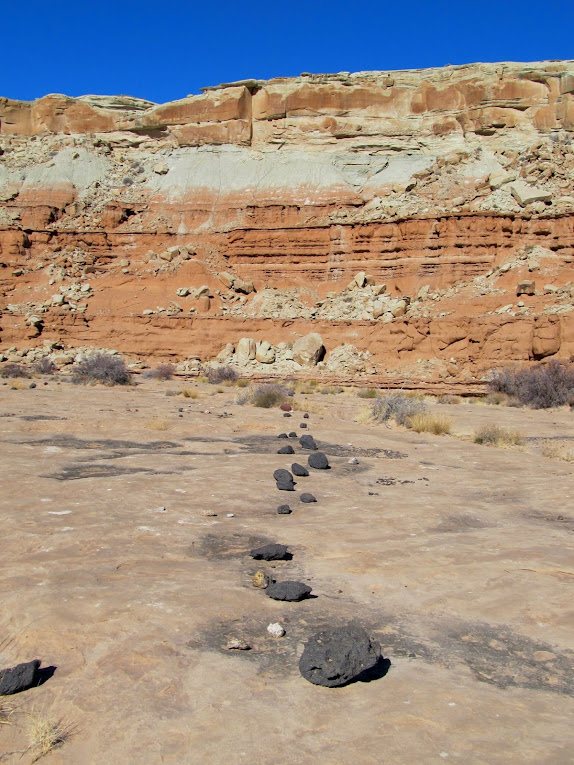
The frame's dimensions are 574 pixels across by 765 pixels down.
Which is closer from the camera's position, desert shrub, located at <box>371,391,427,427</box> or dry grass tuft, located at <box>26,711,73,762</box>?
dry grass tuft, located at <box>26,711,73,762</box>

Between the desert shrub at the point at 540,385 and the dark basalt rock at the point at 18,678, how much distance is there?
1927 cm

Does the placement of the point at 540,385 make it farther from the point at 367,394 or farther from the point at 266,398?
the point at 266,398

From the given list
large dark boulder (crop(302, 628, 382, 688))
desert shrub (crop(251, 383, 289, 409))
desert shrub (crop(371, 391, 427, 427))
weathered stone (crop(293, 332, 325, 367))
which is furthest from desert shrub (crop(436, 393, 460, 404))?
large dark boulder (crop(302, 628, 382, 688))

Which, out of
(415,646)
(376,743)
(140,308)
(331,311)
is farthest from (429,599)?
(140,308)

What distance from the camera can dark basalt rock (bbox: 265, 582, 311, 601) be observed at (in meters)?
4.45

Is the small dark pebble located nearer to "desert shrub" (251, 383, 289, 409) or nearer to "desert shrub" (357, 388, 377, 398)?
"desert shrub" (251, 383, 289, 409)

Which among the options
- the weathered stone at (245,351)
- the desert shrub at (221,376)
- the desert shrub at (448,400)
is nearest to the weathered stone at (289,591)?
the desert shrub at (448,400)

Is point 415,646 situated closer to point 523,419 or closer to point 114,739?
point 114,739

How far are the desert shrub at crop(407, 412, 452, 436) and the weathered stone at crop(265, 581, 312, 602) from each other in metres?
9.98

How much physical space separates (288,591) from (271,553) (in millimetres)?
886

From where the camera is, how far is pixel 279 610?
4.33 metres

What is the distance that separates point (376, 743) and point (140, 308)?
34.4m

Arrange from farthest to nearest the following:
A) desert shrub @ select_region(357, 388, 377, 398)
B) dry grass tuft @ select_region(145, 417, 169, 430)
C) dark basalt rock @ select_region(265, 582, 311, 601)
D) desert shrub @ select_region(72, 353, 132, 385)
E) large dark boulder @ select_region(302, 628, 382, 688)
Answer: desert shrub @ select_region(72, 353, 132, 385) → desert shrub @ select_region(357, 388, 377, 398) → dry grass tuft @ select_region(145, 417, 169, 430) → dark basalt rock @ select_region(265, 582, 311, 601) → large dark boulder @ select_region(302, 628, 382, 688)

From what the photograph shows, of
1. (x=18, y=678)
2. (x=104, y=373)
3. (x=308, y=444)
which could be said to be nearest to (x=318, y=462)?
(x=308, y=444)
